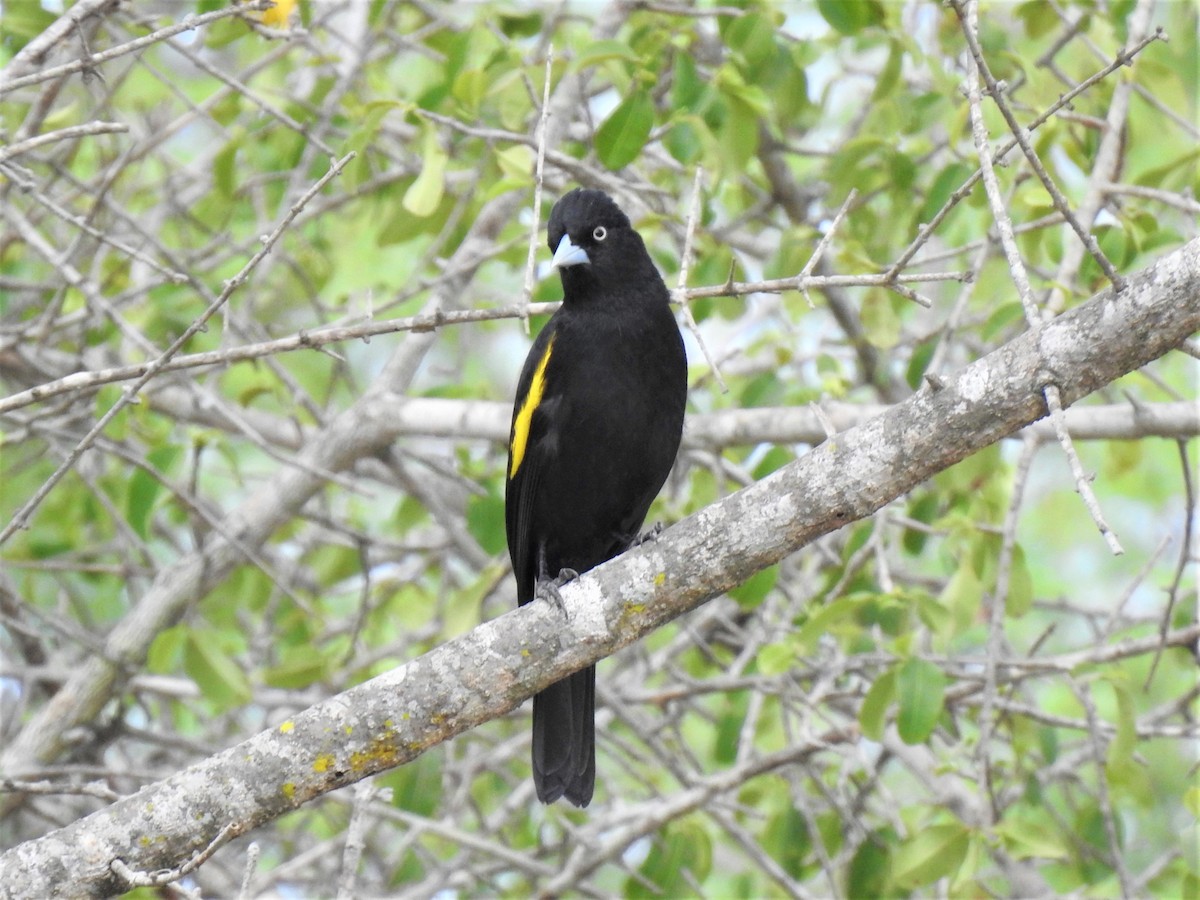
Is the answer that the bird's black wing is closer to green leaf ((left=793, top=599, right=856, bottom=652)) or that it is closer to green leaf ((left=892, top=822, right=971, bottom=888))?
green leaf ((left=793, top=599, right=856, bottom=652))

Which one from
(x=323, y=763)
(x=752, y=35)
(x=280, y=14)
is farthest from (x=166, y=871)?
(x=752, y=35)

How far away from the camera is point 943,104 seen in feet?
13.9

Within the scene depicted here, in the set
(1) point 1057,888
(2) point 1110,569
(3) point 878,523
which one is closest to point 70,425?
(3) point 878,523

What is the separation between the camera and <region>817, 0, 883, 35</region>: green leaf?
396cm

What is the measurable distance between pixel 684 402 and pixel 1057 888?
2.42 metres

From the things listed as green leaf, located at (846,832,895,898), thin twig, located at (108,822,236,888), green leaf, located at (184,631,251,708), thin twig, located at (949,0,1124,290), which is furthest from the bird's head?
thin twig, located at (108,822,236,888)

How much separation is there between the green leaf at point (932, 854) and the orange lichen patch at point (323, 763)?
1.47 metres

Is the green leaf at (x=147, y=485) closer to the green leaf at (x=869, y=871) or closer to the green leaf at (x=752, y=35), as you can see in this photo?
the green leaf at (x=752, y=35)

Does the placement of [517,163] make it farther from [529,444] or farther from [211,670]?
[211,670]

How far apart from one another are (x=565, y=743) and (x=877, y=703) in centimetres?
89

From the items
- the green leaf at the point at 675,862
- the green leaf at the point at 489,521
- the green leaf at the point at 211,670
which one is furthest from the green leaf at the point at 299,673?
the green leaf at the point at 675,862

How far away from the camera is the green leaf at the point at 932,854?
3307mm

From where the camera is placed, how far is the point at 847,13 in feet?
13.0

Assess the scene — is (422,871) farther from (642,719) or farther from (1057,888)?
(1057,888)
